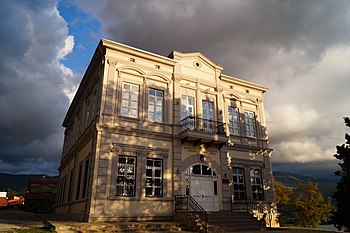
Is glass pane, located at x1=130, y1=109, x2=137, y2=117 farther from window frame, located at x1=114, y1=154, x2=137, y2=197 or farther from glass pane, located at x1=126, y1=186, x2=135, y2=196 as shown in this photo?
glass pane, located at x1=126, y1=186, x2=135, y2=196

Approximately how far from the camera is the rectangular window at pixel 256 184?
18416mm

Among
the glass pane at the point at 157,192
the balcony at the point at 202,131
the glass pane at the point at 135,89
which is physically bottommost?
the glass pane at the point at 157,192

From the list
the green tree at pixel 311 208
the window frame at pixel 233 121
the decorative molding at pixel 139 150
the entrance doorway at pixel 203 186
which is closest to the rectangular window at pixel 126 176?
the decorative molding at pixel 139 150

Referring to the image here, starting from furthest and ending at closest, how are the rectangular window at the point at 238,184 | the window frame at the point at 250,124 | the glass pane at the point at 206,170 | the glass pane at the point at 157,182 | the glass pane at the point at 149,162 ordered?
the window frame at the point at 250,124 < the rectangular window at the point at 238,184 < the glass pane at the point at 206,170 < the glass pane at the point at 149,162 < the glass pane at the point at 157,182

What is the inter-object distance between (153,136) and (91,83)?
6456 millimetres

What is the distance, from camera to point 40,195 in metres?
41.8

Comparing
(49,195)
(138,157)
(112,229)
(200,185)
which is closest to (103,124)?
(138,157)

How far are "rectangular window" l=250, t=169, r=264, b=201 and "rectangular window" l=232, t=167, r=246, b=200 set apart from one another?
0.83 metres

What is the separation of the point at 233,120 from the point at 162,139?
640cm

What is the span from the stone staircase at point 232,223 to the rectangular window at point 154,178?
308 centimetres

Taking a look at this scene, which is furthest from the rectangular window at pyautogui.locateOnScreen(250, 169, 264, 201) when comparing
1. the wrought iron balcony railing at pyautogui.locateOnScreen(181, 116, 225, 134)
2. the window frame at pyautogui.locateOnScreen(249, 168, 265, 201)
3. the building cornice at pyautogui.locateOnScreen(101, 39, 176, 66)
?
the building cornice at pyautogui.locateOnScreen(101, 39, 176, 66)

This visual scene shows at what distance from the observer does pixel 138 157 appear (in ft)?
48.5

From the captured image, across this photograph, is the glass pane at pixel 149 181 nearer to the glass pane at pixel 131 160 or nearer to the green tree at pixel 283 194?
the glass pane at pixel 131 160

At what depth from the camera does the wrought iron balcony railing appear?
16859 mm
